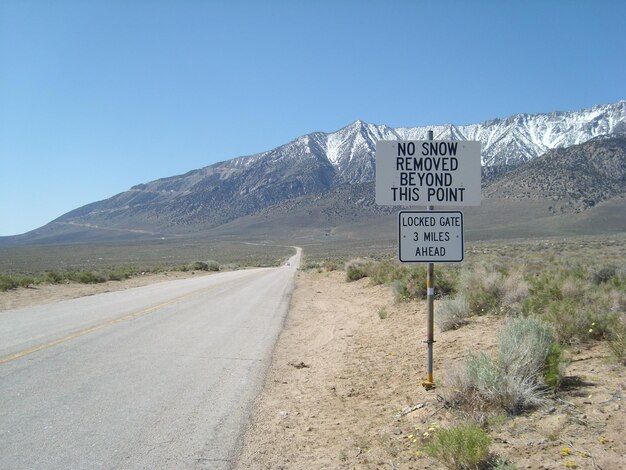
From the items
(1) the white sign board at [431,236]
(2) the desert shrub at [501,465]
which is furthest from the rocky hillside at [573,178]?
(2) the desert shrub at [501,465]

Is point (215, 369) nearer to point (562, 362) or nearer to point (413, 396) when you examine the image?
point (413, 396)

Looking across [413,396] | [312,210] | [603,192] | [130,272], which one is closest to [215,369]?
[413,396]

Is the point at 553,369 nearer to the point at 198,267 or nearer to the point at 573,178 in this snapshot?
the point at 198,267

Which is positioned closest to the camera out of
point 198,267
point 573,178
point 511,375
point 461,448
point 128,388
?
point 461,448

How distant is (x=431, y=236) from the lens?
6.55 m

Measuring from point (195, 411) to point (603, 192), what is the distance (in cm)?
11563

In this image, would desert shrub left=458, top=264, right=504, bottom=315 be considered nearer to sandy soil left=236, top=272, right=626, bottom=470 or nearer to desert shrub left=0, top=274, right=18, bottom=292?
sandy soil left=236, top=272, right=626, bottom=470

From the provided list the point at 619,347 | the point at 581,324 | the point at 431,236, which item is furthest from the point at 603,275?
the point at 431,236

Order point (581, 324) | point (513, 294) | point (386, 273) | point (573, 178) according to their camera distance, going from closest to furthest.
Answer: point (581, 324)
point (513, 294)
point (386, 273)
point (573, 178)

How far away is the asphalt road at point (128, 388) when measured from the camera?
493 cm

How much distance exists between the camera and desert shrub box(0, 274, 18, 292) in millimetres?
22311

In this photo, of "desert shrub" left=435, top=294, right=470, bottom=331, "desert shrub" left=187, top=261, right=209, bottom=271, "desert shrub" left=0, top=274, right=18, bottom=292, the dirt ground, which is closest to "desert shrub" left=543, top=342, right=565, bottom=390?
the dirt ground

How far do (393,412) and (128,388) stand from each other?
3.58m

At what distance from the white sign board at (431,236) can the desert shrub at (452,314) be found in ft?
11.7
